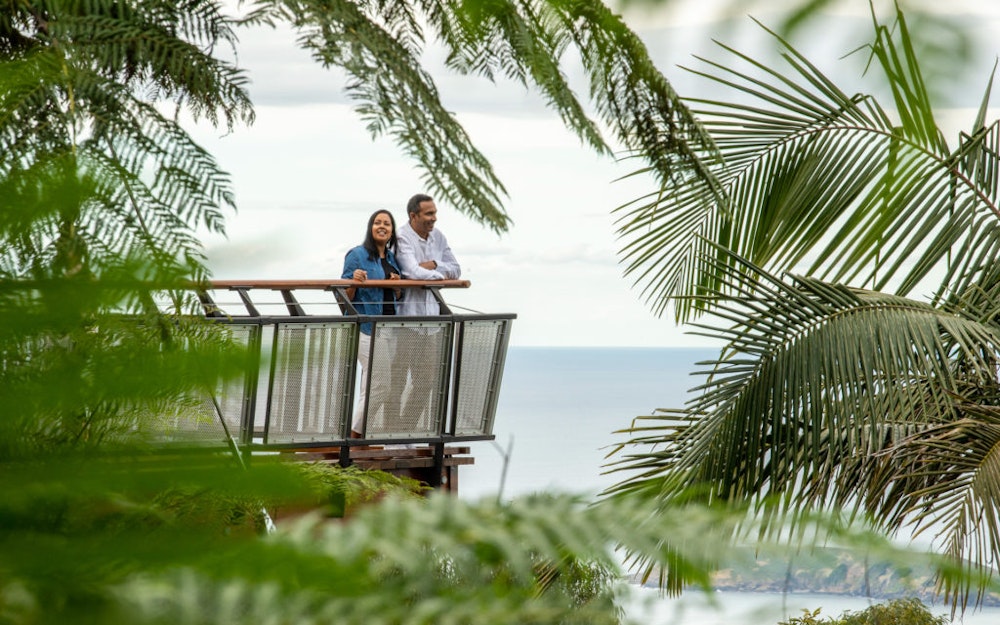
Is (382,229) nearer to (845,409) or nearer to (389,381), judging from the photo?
(389,381)

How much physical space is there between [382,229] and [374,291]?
48cm

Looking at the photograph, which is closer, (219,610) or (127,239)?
(219,610)

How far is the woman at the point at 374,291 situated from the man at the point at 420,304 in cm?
9

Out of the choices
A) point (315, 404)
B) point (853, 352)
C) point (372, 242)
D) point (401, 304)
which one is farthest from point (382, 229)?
point (853, 352)

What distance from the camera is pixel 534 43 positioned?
0.98m

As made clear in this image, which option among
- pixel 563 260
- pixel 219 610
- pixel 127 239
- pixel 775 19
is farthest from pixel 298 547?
pixel 563 260

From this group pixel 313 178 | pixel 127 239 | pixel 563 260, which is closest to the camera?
pixel 313 178

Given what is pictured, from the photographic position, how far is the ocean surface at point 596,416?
0.41 meters

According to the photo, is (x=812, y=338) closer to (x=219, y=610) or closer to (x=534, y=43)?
(x=534, y=43)

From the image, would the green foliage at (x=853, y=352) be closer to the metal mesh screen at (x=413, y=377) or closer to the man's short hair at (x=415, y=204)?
the man's short hair at (x=415, y=204)

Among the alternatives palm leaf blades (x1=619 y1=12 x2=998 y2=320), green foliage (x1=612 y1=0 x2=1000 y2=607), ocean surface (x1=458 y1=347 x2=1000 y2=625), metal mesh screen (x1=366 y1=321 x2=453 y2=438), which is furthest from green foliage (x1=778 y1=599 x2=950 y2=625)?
green foliage (x1=612 y1=0 x2=1000 y2=607)

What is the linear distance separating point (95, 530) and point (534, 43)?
0.72 metres

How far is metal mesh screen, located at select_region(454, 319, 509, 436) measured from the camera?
25.4 ft

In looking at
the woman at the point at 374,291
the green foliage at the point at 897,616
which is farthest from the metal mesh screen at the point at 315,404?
the green foliage at the point at 897,616
